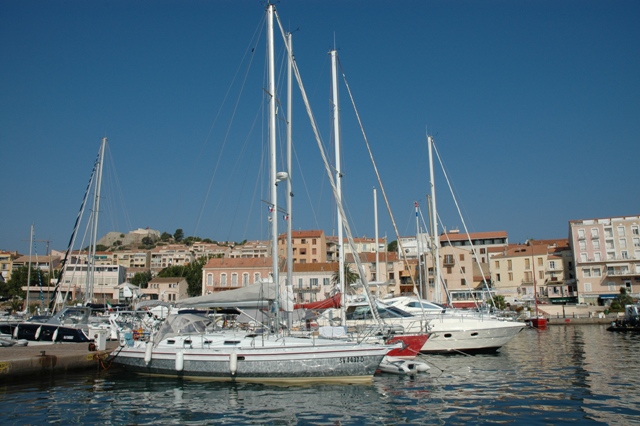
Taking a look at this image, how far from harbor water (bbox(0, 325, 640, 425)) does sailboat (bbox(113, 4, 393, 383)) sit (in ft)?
1.76

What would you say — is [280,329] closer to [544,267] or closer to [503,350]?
[503,350]

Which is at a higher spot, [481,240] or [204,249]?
[204,249]

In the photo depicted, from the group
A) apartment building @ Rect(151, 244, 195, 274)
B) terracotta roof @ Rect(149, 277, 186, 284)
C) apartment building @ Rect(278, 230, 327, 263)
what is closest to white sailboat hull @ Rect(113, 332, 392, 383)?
terracotta roof @ Rect(149, 277, 186, 284)

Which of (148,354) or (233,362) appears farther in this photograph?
(148,354)

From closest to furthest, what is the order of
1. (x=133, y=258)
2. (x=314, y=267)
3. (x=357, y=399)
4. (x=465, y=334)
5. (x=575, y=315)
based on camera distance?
(x=357, y=399)
(x=465, y=334)
(x=575, y=315)
(x=314, y=267)
(x=133, y=258)

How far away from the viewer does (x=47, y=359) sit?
2247cm

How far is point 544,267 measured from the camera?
293 ft

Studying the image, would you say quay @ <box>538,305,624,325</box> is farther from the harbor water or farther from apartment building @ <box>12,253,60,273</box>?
apartment building @ <box>12,253,60,273</box>

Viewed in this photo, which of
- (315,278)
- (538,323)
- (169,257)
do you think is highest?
(169,257)

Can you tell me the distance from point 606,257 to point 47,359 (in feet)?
270

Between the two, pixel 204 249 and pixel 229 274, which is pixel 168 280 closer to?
pixel 229 274

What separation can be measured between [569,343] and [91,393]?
3089cm

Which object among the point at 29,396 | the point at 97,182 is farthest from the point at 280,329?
the point at 97,182

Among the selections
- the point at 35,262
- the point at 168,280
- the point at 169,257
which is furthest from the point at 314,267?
the point at 169,257
